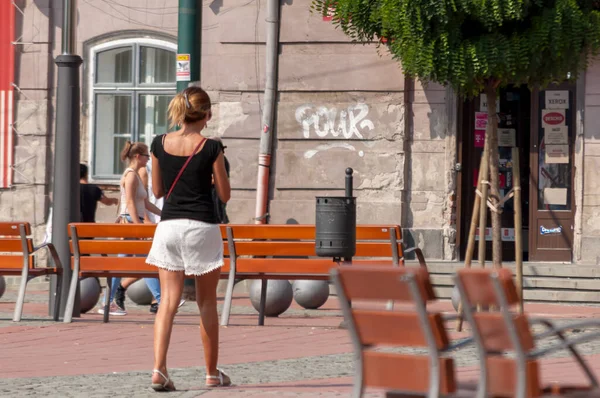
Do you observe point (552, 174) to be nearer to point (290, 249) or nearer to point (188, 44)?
point (188, 44)

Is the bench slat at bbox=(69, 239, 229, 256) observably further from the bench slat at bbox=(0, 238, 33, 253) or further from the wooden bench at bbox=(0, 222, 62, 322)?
the bench slat at bbox=(0, 238, 33, 253)

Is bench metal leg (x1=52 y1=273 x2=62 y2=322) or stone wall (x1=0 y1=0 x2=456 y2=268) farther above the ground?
stone wall (x1=0 y1=0 x2=456 y2=268)

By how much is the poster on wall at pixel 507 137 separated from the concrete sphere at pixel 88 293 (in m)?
6.48

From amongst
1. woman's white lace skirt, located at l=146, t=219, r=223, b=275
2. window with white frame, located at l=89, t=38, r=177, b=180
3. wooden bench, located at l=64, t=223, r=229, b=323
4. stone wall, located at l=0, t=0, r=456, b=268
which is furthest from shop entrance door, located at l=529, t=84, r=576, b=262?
woman's white lace skirt, located at l=146, t=219, r=223, b=275

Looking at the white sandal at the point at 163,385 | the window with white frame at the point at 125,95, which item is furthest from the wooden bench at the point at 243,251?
the window with white frame at the point at 125,95

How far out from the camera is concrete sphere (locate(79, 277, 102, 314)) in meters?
12.1

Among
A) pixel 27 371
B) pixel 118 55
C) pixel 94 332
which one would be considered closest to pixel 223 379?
pixel 27 371

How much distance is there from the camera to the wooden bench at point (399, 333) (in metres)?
4.89

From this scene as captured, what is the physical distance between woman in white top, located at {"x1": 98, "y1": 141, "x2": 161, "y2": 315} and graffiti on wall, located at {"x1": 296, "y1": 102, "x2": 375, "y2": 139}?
12.7 ft

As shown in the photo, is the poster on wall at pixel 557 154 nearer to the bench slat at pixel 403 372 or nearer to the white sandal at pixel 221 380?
the white sandal at pixel 221 380

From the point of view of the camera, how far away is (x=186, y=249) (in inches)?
283

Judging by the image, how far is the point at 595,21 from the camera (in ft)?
43.4

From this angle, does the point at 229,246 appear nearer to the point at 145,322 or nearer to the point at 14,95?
the point at 145,322

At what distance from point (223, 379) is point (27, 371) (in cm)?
150
